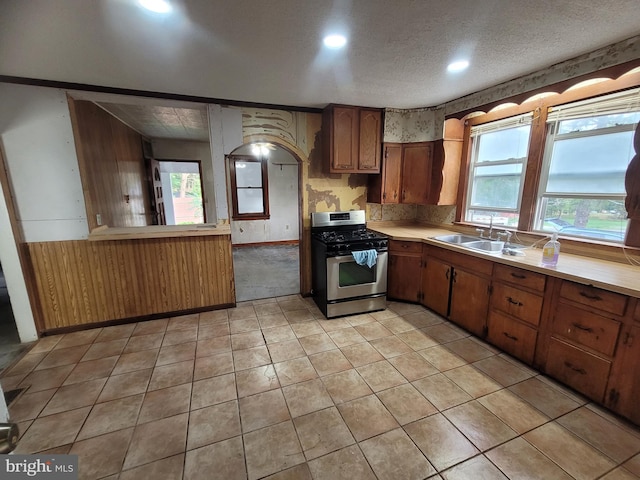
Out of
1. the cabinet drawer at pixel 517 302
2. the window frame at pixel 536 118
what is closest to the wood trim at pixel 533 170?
the window frame at pixel 536 118

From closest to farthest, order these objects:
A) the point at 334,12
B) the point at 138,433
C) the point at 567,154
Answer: the point at 334,12 < the point at 138,433 < the point at 567,154

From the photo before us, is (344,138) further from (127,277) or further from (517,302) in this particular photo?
(127,277)

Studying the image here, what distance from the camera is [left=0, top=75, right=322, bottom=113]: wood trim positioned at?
2414 mm

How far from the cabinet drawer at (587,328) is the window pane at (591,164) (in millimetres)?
1123

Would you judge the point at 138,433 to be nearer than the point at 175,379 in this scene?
Yes

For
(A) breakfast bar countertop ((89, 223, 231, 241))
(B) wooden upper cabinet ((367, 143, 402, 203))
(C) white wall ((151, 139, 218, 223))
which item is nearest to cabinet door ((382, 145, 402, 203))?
(B) wooden upper cabinet ((367, 143, 402, 203))

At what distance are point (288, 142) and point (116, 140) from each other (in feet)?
8.02

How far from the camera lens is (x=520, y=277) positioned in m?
2.26

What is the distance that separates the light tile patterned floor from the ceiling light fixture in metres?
2.46

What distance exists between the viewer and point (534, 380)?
2119 mm

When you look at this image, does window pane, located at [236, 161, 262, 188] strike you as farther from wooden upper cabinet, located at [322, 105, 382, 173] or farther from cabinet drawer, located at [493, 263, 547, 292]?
cabinet drawer, located at [493, 263, 547, 292]

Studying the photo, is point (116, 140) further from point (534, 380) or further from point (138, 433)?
point (534, 380)

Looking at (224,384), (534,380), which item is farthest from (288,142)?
(534,380)

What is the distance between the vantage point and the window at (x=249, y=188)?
6434 millimetres
